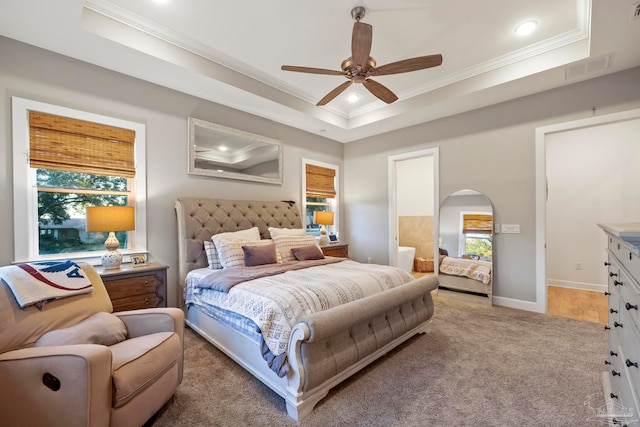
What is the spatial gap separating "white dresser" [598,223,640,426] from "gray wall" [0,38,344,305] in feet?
12.5

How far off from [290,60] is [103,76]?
6.65 feet

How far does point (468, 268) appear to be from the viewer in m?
4.12

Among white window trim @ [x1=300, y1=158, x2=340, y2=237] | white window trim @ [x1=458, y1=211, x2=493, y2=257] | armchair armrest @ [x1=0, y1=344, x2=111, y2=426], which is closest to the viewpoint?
armchair armrest @ [x1=0, y1=344, x2=111, y2=426]

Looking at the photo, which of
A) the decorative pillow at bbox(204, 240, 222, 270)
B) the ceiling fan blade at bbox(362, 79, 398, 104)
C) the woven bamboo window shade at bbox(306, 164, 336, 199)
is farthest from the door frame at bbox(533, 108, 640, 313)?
the decorative pillow at bbox(204, 240, 222, 270)

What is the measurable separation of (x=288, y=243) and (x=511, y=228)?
3074 mm

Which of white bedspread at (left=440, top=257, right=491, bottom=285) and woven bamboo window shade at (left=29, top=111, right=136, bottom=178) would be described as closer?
woven bamboo window shade at (left=29, top=111, right=136, bottom=178)


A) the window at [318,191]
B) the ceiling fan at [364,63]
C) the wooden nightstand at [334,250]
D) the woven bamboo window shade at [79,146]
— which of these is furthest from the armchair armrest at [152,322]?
the window at [318,191]

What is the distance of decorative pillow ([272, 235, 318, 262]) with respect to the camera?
3498 mm

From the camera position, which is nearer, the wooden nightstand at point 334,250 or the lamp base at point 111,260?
the lamp base at point 111,260

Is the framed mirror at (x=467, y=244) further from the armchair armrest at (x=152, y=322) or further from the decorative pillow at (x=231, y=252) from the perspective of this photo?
the armchair armrest at (x=152, y=322)

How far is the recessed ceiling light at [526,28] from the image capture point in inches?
105

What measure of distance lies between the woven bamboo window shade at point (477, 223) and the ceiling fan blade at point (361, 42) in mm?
2880

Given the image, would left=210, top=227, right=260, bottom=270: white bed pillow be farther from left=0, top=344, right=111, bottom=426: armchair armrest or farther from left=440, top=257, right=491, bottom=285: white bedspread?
left=440, top=257, right=491, bottom=285: white bedspread

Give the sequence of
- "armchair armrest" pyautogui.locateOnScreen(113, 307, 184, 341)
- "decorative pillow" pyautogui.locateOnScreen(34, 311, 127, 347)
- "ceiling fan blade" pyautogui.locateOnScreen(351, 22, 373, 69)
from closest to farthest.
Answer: "decorative pillow" pyautogui.locateOnScreen(34, 311, 127, 347) → "armchair armrest" pyautogui.locateOnScreen(113, 307, 184, 341) → "ceiling fan blade" pyautogui.locateOnScreen(351, 22, 373, 69)
